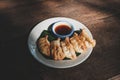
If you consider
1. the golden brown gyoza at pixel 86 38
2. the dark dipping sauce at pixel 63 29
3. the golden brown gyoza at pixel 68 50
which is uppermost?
the dark dipping sauce at pixel 63 29

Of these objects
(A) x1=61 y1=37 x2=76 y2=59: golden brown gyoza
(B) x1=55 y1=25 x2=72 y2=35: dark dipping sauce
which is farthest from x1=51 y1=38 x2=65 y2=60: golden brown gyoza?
(B) x1=55 y1=25 x2=72 y2=35: dark dipping sauce

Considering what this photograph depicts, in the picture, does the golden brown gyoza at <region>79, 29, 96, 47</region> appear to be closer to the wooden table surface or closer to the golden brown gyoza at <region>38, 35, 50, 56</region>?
the wooden table surface

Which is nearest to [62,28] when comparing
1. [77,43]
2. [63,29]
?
[63,29]

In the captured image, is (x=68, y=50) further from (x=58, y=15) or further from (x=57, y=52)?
(x=58, y=15)

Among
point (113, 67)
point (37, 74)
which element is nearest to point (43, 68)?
point (37, 74)

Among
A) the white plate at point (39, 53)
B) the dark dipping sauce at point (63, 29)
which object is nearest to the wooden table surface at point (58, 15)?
the white plate at point (39, 53)

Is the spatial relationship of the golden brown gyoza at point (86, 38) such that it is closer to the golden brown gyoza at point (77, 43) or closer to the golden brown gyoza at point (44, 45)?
the golden brown gyoza at point (77, 43)
